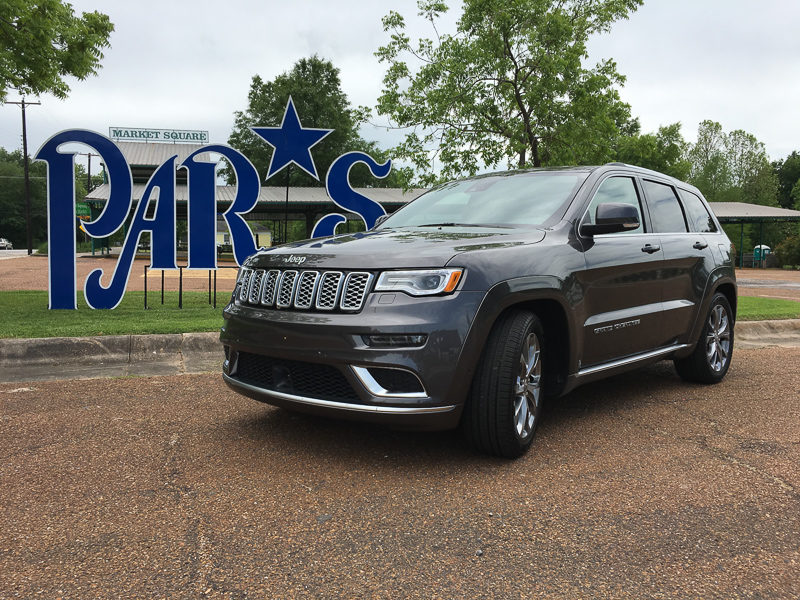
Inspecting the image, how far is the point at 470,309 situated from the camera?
10.8ft

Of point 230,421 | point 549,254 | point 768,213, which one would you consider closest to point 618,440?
point 549,254

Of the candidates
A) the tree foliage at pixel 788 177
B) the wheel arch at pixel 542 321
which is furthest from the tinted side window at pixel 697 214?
the tree foliage at pixel 788 177

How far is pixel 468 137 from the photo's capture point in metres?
18.1

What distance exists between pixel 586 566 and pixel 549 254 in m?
1.88

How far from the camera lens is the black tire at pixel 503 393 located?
3.41 meters

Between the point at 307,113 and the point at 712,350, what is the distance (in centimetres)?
5319

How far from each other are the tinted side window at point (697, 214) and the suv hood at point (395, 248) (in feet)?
7.92

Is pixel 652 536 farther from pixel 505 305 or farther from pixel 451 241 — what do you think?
pixel 451 241

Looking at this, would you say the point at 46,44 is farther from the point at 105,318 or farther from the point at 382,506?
the point at 382,506

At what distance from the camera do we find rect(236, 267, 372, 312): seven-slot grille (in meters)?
3.36

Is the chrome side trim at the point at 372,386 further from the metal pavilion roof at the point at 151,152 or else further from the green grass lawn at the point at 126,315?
the metal pavilion roof at the point at 151,152

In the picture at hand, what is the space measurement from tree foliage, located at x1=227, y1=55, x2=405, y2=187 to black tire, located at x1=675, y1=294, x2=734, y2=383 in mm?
49333

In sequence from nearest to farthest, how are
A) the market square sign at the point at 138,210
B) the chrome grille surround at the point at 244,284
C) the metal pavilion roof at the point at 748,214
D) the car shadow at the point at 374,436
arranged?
the car shadow at the point at 374,436 < the chrome grille surround at the point at 244,284 < the market square sign at the point at 138,210 < the metal pavilion roof at the point at 748,214

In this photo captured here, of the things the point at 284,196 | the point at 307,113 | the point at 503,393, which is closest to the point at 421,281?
the point at 503,393
